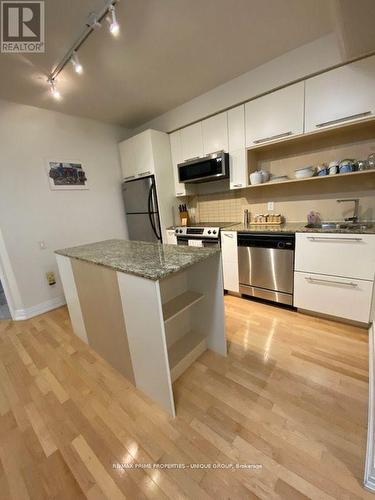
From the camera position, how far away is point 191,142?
2947 mm

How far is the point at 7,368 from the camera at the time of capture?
1.82 meters

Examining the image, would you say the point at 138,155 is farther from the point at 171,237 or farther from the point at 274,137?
the point at 274,137

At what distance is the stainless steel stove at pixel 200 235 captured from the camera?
2.66m

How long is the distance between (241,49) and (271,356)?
2.72 m

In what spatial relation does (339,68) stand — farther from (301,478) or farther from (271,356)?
(301,478)

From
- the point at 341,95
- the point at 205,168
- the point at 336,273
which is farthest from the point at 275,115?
the point at 336,273

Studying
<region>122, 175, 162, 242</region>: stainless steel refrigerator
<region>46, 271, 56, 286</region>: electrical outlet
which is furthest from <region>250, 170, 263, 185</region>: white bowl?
<region>46, 271, 56, 286</region>: electrical outlet

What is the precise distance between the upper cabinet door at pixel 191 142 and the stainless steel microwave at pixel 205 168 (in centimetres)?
12

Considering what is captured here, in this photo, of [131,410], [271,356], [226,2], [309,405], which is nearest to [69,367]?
[131,410]

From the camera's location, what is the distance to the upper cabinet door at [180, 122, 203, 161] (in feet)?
9.36

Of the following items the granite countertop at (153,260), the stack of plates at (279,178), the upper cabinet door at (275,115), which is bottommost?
the granite countertop at (153,260)

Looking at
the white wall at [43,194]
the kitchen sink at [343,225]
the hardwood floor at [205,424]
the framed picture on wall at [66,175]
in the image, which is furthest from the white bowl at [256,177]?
the framed picture on wall at [66,175]

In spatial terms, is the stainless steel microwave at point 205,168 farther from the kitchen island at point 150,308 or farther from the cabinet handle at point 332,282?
the cabinet handle at point 332,282

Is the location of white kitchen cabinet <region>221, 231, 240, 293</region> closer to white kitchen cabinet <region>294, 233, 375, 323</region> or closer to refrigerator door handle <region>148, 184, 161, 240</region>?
white kitchen cabinet <region>294, 233, 375, 323</region>
